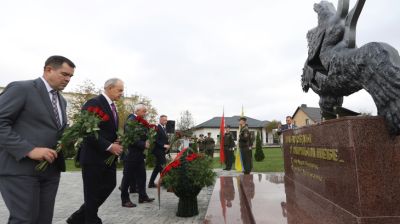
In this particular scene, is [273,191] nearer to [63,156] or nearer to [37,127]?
[63,156]

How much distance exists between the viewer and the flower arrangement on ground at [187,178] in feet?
16.3

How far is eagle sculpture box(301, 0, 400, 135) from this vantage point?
2850 mm

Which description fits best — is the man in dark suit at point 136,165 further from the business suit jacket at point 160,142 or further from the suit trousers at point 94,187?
the suit trousers at point 94,187

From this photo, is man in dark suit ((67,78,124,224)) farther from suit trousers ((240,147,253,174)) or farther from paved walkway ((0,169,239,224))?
suit trousers ((240,147,253,174))

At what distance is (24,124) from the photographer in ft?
8.54

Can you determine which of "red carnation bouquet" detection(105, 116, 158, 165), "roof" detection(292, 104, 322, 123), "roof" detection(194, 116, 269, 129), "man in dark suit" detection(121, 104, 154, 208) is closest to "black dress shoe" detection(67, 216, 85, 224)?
"red carnation bouquet" detection(105, 116, 158, 165)

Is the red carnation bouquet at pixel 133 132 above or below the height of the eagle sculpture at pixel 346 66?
below

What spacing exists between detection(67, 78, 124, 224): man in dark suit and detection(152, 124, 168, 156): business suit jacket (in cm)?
333

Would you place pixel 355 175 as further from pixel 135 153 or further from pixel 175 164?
pixel 135 153

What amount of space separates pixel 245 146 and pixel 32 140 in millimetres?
8901

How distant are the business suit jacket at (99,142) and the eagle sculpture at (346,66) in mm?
3077

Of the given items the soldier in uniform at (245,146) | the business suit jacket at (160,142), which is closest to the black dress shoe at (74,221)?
the business suit jacket at (160,142)

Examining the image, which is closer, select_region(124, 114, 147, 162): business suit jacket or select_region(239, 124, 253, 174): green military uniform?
select_region(124, 114, 147, 162): business suit jacket

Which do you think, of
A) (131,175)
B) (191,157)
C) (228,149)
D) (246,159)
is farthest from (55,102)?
(228,149)
